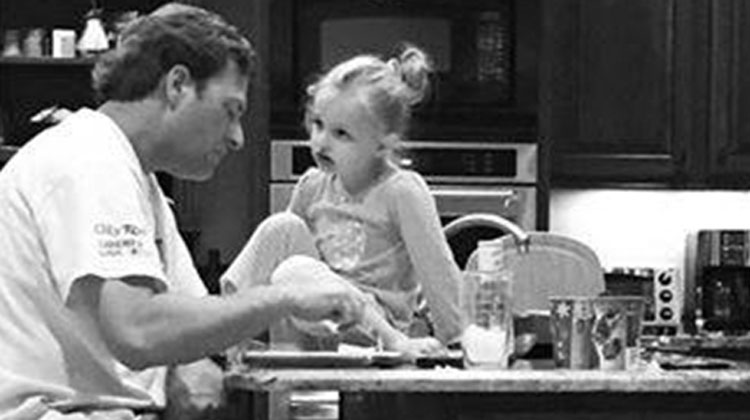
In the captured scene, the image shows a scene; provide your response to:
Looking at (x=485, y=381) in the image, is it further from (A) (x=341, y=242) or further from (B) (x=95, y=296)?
(A) (x=341, y=242)

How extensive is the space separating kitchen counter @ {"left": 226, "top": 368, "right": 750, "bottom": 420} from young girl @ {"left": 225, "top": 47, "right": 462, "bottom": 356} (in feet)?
2.46

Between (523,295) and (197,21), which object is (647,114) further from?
(197,21)

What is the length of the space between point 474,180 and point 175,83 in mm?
2388

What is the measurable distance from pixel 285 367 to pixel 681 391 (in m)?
0.57

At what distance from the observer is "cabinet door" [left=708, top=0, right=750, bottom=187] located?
4859 millimetres

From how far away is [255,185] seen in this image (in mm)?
4477

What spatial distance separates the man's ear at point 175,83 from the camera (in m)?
2.20

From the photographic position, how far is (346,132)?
3074mm

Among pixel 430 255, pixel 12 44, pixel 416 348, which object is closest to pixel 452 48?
pixel 12 44

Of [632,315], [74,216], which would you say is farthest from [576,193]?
[74,216]

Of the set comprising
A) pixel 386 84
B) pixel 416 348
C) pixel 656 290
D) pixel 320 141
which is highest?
pixel 386 84

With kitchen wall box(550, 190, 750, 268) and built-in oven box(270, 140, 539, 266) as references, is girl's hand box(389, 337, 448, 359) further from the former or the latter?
kitchen wall box(550, 190, 750, 268)

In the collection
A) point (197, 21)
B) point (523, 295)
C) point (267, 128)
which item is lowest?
point (523, 295)

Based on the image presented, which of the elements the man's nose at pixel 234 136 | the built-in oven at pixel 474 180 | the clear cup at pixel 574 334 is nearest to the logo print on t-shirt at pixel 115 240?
the man's nose at pixel 234 136
